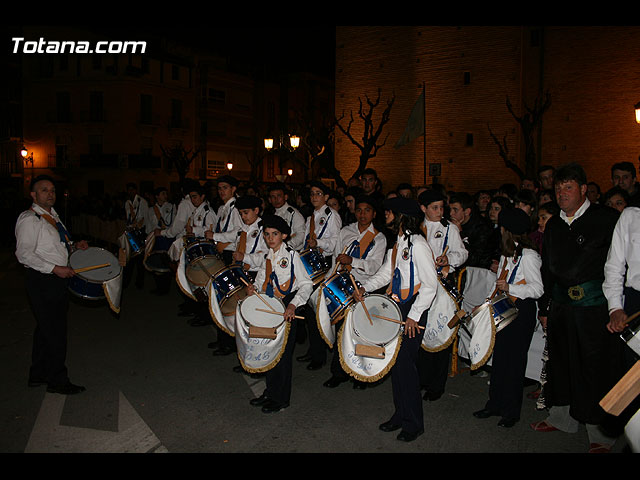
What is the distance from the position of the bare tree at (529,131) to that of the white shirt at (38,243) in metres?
19.5

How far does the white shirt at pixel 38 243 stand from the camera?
5211 mm

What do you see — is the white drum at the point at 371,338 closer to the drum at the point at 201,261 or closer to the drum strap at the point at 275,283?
the drum strap at the point at 275,283

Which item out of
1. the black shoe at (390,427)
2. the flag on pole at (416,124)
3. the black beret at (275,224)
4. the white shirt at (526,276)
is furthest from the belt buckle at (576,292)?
the flag on pole at (416,124)

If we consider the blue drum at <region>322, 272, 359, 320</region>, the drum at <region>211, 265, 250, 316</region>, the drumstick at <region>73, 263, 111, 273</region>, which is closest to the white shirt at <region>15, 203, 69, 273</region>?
the drumstick at <region>73, 263, 111, 273</region>

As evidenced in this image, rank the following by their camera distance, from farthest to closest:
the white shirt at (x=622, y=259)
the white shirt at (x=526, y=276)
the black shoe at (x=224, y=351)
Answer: the black shoe at (x=224, y=351) → the white shirt at (x=526, y=276) → the white shirt at (x=622, y=259)

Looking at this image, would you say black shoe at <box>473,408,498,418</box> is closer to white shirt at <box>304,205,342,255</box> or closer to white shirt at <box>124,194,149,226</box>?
white shirt at <box>304,205,342,255</box>

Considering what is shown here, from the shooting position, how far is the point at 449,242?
5.80 metres

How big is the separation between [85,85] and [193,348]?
132ft

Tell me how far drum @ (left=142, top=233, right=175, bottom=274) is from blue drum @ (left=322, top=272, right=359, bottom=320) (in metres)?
5.11

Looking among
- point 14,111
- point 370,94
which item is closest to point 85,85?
point 14,111

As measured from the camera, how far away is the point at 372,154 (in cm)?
2731

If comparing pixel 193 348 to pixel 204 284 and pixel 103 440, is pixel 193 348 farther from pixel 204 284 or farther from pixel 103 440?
pixel 103 440

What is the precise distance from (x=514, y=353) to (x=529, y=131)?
1977 cm

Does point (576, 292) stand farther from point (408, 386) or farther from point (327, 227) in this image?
point (327, 227)
